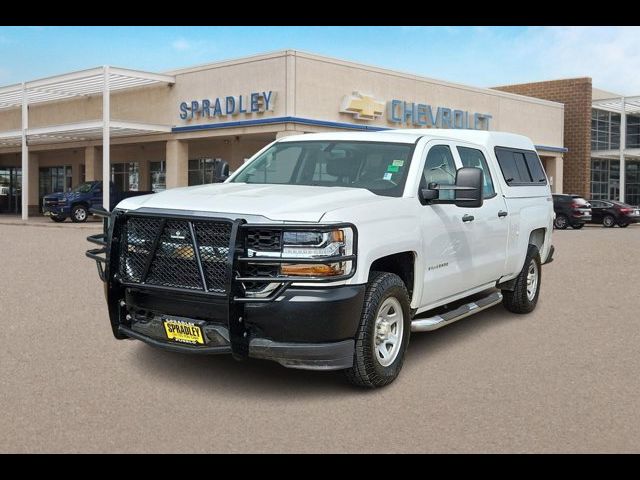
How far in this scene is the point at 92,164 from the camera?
3503 cm

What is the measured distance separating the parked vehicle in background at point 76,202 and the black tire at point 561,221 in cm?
1691

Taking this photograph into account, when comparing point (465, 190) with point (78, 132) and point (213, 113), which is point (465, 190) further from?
point (78, 132)

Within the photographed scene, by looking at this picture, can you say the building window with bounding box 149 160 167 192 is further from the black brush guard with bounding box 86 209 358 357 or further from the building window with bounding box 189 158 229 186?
the black brush guard with bounding box 86 209 358 357

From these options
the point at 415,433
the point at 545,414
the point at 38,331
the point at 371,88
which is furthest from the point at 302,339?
the point at 371,88

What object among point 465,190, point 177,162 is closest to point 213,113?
point 177,162

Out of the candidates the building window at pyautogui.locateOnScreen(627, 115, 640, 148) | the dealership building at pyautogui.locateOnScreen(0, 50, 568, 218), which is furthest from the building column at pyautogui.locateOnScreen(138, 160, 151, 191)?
the building window at pyautogui.locateOnScreen(627, 115, 640, 148)

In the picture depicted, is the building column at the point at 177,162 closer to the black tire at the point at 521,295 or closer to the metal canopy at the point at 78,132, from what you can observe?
the metal canopy at the point at 78,132

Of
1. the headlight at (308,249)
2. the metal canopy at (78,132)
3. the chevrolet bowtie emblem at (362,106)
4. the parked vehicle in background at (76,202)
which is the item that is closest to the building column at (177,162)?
the metal canopy at (78,132)

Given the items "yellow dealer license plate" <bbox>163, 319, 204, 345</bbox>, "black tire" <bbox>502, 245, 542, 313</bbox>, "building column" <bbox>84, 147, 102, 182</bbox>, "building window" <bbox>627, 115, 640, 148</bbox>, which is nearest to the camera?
"yellow dealer license plate" <bbox>163, 319, 204, 345</bbox>

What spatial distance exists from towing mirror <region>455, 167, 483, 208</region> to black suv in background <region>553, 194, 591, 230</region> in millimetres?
25514

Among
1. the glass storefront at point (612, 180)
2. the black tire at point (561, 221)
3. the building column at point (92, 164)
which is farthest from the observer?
the glass storefront at point (612, 180)

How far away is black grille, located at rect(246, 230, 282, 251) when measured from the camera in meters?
5.12

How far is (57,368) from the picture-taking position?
19.8 feet

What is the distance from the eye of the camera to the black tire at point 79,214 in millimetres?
29422
